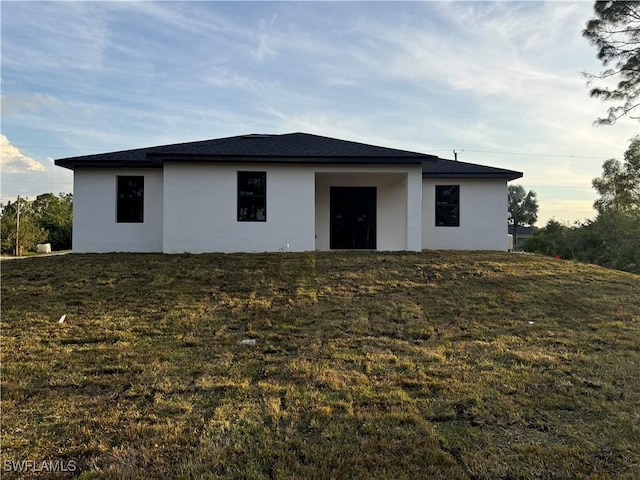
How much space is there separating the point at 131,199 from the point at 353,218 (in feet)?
25.1

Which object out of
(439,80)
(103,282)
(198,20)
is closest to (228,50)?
(198,20)

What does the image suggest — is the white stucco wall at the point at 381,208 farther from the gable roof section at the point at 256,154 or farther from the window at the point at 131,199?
the window at the point at 131,199

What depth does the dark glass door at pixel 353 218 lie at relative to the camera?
47.2 feet

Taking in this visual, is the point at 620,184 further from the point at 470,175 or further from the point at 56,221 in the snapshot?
the point at 56,221

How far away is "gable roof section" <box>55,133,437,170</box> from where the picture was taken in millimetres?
11367

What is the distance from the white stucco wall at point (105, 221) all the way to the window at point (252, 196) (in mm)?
2911

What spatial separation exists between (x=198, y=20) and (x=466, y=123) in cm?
1112

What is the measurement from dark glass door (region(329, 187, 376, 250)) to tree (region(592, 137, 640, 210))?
61.9 ft

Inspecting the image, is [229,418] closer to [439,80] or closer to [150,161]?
[150,161]

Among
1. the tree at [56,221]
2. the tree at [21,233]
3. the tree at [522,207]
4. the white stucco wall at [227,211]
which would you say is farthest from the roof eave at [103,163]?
the tree at [522,207]

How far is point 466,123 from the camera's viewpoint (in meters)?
16.3

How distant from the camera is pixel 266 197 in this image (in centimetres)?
1173

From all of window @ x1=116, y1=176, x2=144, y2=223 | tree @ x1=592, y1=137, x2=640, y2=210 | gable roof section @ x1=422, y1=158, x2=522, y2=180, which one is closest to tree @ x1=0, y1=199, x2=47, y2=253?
window @ x1=116, y1=176, x2=144, y2=223

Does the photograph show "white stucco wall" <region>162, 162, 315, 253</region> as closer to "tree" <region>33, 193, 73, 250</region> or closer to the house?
the house
